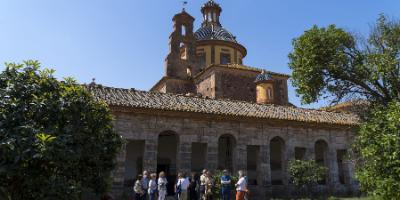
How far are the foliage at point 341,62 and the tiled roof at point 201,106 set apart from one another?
3.47 meters

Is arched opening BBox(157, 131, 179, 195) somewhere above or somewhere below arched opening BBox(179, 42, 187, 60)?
below

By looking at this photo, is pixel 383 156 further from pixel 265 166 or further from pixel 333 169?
pixel 333 169

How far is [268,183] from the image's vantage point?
57.3ft

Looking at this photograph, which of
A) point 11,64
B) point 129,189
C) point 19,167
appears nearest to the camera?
point 19,167

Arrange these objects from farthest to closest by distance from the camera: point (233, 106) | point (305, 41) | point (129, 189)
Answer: point (233, 106) < point (129, 189) < point (305, 41)

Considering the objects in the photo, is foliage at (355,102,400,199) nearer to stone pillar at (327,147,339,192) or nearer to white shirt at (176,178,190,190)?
white shirt at (176,178,190,190)

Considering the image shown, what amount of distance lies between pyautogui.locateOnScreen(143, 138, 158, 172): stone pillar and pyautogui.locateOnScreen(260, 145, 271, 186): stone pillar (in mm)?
5107

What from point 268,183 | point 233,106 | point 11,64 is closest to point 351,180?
point 268,183

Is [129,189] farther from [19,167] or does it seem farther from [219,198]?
[19,167]

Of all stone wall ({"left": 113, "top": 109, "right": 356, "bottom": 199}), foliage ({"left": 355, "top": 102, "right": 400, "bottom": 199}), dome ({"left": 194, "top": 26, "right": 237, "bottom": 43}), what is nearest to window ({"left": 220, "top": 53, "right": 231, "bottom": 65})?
dome ({"left": 194, "top": 26, "right": 237, "bottom": 43})

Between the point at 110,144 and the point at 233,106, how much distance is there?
11568 millimetres

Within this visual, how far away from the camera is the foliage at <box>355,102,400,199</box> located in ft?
27.8

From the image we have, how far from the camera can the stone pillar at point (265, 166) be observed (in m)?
17.4

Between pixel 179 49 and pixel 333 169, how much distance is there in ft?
45.0
